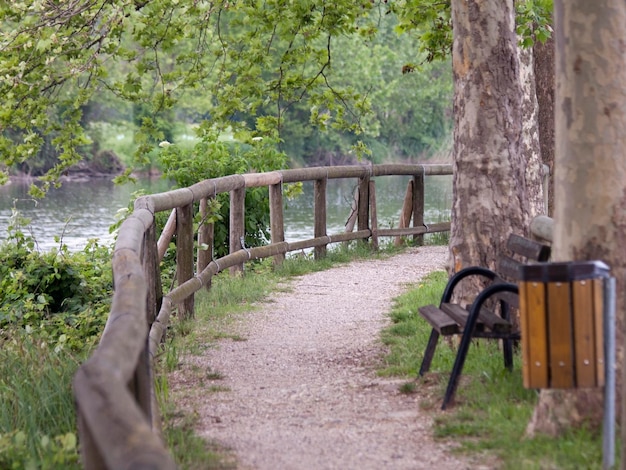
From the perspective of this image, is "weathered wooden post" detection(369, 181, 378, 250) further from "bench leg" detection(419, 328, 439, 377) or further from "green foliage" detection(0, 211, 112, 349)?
"bench leg" detection(419, 328, 439, 377)

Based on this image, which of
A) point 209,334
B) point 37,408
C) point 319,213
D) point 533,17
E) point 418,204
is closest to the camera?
point 37,408

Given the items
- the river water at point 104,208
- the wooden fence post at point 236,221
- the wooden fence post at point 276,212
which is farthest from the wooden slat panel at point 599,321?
the river water at point 104,208

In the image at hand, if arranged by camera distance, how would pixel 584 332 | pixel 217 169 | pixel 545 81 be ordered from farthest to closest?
pixel 217 169, pixel 545 81, pixel 584 332

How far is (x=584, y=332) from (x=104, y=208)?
2865cm

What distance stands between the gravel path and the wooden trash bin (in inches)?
25.0

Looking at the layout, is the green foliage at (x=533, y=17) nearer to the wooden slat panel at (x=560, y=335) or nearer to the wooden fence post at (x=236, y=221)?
the wooden fence post at (x=236, y=221)

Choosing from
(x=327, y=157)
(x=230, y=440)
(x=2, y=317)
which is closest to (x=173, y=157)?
(x=2, y=317)

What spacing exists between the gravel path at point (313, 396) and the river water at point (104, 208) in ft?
21.6

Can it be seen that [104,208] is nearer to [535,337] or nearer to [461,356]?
[461,356]

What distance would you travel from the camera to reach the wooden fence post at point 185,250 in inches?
337

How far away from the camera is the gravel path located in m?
4.93

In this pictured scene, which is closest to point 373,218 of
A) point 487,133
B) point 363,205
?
point 363,205

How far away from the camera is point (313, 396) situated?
20.4ft

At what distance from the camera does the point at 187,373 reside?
22.8ft
